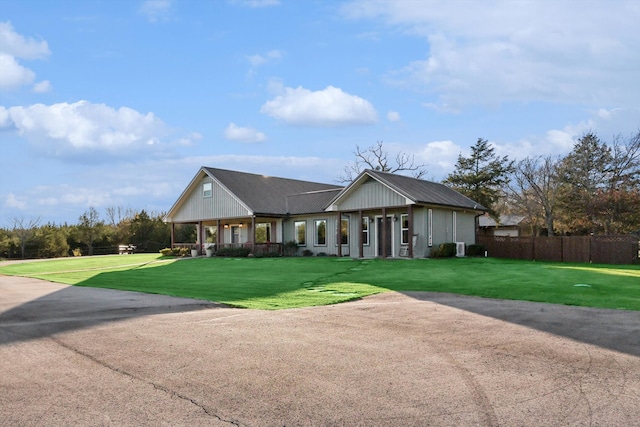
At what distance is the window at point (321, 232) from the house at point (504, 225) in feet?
79.7

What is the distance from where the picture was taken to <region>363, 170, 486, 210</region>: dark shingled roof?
2780 centimetres

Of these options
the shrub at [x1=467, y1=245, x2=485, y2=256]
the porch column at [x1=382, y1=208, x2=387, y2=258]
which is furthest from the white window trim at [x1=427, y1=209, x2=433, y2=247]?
the shrub at [x1=467, y1=245, x2=485, y2=256]

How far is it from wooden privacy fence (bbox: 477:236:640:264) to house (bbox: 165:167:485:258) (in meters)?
1.80

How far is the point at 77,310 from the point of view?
10969 millimetres

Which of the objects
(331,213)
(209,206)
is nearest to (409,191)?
(331,213)

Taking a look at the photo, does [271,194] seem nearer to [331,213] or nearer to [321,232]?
[321,232]

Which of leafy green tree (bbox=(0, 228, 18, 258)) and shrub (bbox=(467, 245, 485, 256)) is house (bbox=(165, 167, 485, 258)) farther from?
leafy green tree (bbox=(0, 228, 18, 258))

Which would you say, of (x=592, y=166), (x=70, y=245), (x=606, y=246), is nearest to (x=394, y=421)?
(x=606, y=246)

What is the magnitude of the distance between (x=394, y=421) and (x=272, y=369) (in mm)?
1979

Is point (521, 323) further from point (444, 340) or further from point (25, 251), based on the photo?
point (25, 251)

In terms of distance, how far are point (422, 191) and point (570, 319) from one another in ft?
68.9

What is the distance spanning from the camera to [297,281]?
57.0 feet

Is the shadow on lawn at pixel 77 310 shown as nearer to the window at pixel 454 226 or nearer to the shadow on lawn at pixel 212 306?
the shadow on lawn at pixel 212 306

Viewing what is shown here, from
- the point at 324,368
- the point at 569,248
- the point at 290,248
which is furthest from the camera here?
the point at 290,248
